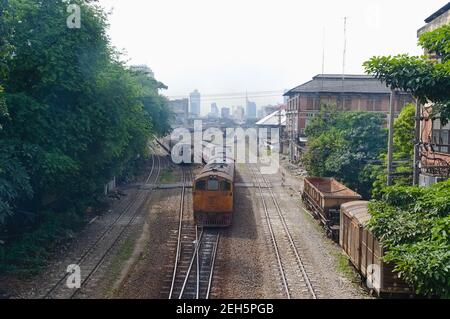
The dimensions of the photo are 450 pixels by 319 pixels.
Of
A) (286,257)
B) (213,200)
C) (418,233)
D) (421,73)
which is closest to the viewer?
(418,233)

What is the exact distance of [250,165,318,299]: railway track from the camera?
1402 cm

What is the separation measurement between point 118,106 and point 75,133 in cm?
299

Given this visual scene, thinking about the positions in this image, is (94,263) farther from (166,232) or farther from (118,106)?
(118,106)

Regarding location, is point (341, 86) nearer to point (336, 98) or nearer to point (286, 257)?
point (336, 98)

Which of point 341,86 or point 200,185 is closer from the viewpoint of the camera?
point 200,185

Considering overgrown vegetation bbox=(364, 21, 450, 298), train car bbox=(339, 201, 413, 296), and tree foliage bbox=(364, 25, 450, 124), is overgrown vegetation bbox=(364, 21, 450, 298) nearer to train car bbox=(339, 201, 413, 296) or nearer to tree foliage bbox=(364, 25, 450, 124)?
tree foliage bbox=(364, 25, 450, 124)

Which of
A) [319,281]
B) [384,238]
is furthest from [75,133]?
[384,238]

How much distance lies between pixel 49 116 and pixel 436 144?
1641 cm

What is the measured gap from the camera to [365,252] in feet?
45.6

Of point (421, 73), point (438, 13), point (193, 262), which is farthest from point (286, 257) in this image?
point (438, 13)

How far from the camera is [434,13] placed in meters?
21.2

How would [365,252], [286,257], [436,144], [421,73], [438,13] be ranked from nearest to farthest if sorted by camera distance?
[421,73], [365,252], [286,257], [436,144], [438,13]

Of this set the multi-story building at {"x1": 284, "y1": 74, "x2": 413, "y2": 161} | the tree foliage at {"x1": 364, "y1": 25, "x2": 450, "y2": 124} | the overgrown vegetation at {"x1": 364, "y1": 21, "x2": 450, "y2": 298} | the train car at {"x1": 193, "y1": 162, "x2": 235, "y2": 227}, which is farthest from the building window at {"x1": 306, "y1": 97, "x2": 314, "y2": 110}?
the tree foliage at {"x1": 364, "y1": 25, "x2": 450, "y2": 124}

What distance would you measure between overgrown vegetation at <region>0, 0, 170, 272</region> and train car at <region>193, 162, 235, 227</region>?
4640 mm
